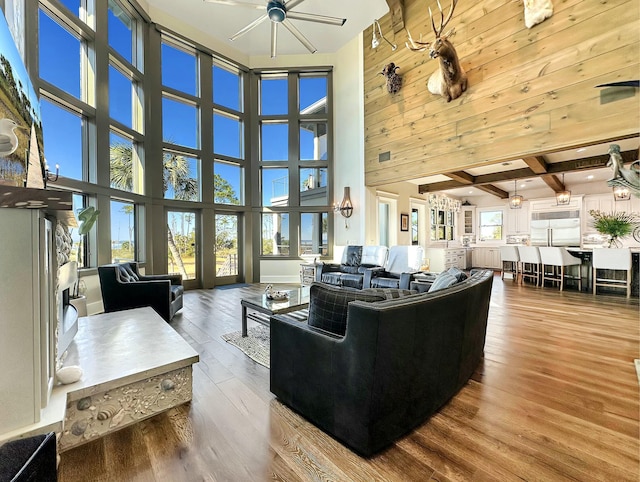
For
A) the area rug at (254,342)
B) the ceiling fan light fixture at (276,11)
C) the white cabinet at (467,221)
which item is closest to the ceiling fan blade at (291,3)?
the ceiling fan light fixture at (276,11)

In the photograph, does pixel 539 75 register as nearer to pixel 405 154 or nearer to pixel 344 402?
pixel 405 154

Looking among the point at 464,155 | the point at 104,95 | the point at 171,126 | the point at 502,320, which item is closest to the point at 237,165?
the point at 171,126

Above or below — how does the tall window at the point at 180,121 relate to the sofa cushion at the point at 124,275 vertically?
above

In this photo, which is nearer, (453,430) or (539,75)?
(453,430)

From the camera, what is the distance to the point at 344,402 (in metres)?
1.47

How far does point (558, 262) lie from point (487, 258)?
4163 mm

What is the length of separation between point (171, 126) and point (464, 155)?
6.22m

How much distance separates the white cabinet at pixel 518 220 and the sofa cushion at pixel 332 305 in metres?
9.78

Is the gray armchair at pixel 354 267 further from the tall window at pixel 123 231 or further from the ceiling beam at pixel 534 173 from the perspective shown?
the tall window at pixel 123 231

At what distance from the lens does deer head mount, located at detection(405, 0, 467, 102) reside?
3.93 m

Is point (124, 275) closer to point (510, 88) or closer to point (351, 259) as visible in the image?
point (351, 259)

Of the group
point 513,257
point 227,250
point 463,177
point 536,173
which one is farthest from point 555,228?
point 227,250

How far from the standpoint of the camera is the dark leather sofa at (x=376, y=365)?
53.9 inches

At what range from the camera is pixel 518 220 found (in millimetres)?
9086
